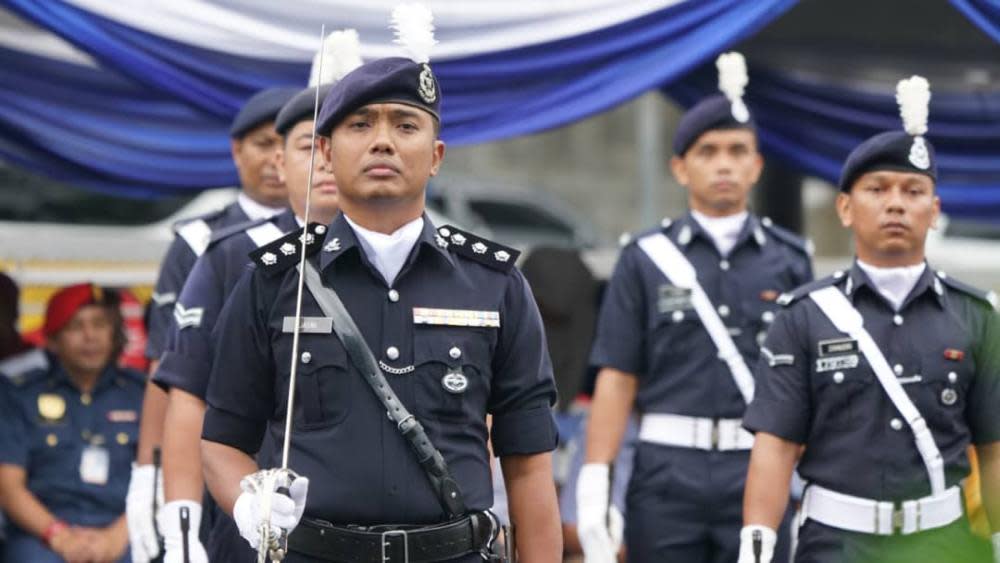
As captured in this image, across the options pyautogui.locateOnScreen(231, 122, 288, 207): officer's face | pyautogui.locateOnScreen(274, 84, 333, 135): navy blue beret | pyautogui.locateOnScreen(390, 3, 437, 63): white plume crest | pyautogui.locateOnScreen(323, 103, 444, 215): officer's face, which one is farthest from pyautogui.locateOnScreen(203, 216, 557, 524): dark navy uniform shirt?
pyautogui.locateOnScreen(231, 122, 288, 207): officer's face

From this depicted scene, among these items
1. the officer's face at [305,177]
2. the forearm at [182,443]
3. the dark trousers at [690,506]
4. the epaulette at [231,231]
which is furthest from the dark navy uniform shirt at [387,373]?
the dark trousers at [690,506]

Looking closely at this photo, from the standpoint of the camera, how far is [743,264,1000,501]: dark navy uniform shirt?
5.19m

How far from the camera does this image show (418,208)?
407 centimetres

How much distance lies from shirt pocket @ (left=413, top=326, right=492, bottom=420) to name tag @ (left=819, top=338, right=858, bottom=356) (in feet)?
4.97

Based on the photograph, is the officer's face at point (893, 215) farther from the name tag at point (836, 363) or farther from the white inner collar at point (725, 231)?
the white inner collar at point (725, 231)

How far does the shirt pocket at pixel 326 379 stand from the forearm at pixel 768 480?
1658 millimetres

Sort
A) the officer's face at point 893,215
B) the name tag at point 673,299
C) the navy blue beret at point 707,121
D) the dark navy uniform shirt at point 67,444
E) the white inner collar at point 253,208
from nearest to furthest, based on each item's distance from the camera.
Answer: the officer's face at point 893,215, the white inner collar at point 253,208, the name tag at point 673,299, the navy blue beret at point 707,121, the dark navy uniform shirt at point 67,444

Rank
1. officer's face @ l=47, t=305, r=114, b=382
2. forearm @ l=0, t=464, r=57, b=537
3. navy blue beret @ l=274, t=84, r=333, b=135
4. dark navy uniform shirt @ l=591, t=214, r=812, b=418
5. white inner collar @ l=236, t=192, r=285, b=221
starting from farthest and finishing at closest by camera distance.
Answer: officer's face @ l=47, t=305, r=114, b=382
forearm @ l=0, t=464, r=57, b=537
dark navy uniform shirt @ l=591, t=214, r=812, b=418
white inner collar @ l=236, t=192, r=285, b=221
navy blue beret @ l=274, t=84, r=333, b=135

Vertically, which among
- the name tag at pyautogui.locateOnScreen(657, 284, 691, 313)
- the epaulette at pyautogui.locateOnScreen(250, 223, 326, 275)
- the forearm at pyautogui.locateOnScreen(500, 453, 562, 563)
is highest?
the name tag at pyautogui.locateOnScreen(657, 284, 691, 313)

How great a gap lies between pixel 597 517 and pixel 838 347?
1.43 metres

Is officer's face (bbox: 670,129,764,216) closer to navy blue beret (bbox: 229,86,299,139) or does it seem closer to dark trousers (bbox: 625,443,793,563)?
dark trousers (bbox: 625,443,793,563)

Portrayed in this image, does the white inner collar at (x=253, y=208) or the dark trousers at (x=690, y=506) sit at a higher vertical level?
the white inner collar at (x=253, y=208)

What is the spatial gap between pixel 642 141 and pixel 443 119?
5.25 m

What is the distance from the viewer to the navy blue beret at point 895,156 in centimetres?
534
